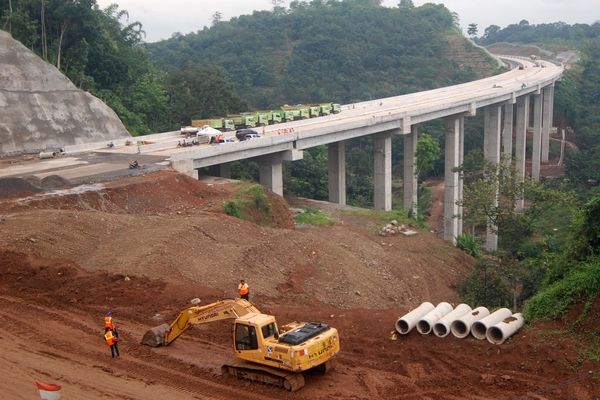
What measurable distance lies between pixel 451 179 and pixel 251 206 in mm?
33324

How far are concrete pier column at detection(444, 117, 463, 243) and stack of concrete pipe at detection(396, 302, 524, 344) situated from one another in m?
41.4

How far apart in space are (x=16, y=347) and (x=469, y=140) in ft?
271

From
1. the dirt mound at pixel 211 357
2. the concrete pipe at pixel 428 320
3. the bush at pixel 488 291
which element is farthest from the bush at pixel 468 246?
the concrete pipe at pixel 428 320

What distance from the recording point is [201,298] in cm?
2252

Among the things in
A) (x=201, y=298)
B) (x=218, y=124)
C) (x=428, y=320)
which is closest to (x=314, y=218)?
(x=218, y=124)

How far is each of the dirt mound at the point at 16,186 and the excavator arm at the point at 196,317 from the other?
16.4 m

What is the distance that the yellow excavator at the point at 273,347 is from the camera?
52.2 feet

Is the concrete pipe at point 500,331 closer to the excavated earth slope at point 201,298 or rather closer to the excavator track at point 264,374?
the excavated earth slope at point 201,298

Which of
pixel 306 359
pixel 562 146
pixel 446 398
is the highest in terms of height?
pixel 306 359

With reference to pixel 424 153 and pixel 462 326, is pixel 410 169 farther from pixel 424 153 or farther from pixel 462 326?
pixel 462 326

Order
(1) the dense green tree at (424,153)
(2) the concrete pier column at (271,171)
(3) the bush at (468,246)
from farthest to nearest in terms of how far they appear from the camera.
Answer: (1) the dense green tree at (424,153), (2) the concrete pier column at (271,171), (3) the bush at (468,246)

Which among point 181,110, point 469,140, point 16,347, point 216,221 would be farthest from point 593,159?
point 16,347

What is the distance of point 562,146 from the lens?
351 ft

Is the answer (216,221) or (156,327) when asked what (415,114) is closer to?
(216,221)
